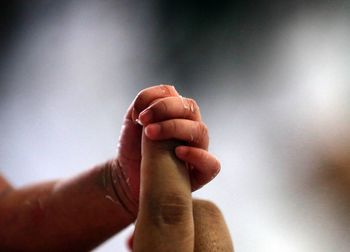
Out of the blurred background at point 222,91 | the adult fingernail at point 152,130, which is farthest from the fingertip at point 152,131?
the blurred background at point 222,91

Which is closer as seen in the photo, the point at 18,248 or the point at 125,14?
the point at 18,248

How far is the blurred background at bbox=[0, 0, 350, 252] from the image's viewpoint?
1012mm

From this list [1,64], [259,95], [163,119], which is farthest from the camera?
[1,64]

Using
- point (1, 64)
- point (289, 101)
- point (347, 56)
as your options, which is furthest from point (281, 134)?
point (1, 64)

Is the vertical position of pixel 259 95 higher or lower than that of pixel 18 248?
higher

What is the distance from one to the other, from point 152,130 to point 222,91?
74cm

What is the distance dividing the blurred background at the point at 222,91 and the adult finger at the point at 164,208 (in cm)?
61

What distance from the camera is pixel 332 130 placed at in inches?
40.8

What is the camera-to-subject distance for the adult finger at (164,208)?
422mm

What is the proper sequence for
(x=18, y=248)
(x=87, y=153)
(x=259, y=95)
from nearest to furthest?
(x=18, y=248) → (x=259, y=95) → (x=87, y=153)

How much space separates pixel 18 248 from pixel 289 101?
0.72 meters

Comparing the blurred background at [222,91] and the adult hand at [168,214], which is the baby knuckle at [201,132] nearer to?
the adult hand at [168,214]

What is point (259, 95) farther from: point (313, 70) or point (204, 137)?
point (204, 137)

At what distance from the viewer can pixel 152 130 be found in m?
0.47
